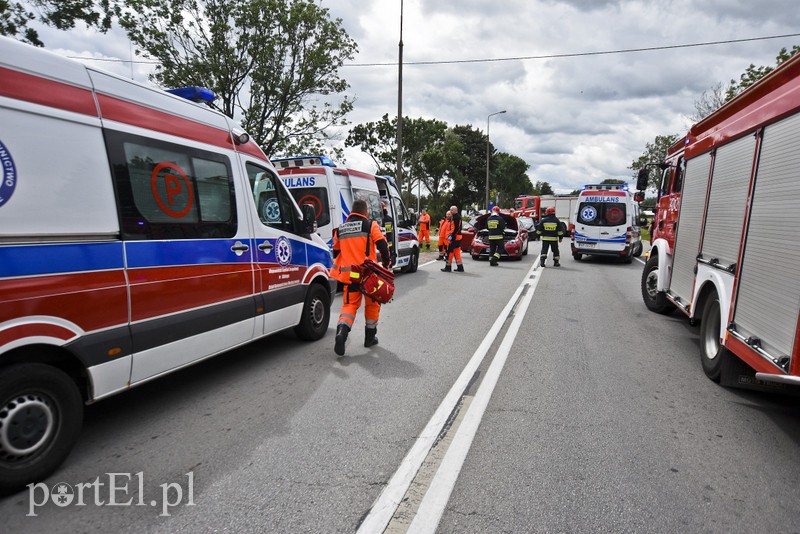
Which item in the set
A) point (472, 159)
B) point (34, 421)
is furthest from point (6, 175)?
point (472, 159)

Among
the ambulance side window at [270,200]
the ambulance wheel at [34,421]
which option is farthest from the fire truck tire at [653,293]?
the ambulance wheel at [34,421]

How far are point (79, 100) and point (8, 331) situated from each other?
57.8 inches

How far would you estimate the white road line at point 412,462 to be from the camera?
244cm

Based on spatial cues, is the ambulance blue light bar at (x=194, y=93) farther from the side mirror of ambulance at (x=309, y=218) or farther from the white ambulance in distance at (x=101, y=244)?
the side mirror of ambulance at (x=309, y=218)

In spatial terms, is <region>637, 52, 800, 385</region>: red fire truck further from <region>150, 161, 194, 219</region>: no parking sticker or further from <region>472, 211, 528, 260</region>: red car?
<region>472, 211, 528, 260</region>: red car

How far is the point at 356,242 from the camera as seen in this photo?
17.3 ft

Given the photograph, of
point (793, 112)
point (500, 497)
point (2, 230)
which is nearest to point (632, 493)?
point (500, 497)

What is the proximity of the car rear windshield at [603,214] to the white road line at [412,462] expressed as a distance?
12461 mm

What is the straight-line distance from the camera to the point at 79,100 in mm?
2967

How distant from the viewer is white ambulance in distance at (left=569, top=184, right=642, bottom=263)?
1568 centimetres

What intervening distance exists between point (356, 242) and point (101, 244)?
2.68 m

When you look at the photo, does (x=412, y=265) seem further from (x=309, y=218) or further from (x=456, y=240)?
(x=309, y=218)

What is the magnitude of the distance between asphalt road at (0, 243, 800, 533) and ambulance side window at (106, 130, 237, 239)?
4.77ft

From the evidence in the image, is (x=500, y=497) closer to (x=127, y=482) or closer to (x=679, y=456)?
(x=679, y=456)
